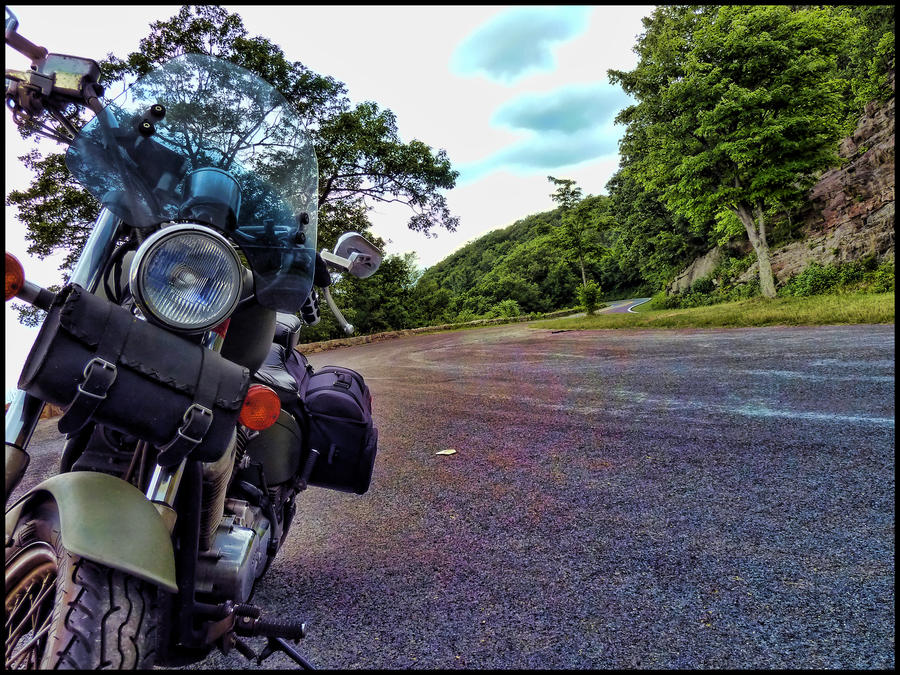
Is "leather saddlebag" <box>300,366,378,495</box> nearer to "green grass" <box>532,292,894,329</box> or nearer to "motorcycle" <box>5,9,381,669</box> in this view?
"motorcycle" <box>5,9,381,669</box>

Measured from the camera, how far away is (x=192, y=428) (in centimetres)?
102

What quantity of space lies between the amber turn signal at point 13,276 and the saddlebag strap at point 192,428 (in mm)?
390

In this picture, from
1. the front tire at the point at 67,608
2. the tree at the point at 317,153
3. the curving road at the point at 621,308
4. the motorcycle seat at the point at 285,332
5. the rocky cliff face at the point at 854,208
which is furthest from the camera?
the curving road at the point at 621,308

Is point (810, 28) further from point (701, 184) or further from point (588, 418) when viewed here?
point (588, 418)

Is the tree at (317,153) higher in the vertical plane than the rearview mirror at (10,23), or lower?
higher

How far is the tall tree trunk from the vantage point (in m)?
16.5

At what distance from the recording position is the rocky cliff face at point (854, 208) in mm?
15547

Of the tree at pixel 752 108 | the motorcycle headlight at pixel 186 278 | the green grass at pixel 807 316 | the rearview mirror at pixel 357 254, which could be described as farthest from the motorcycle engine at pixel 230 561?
the tree at pixel 752 108

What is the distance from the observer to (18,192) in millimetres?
11844

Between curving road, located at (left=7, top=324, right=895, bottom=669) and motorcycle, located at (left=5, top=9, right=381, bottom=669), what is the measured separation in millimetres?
522

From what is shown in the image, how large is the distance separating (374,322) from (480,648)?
65.5ft

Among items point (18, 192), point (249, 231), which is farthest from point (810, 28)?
point (18, 192)

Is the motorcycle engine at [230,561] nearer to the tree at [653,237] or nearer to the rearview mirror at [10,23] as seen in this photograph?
the rearview mirror at [10,23]

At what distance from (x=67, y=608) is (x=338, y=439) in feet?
3.40
